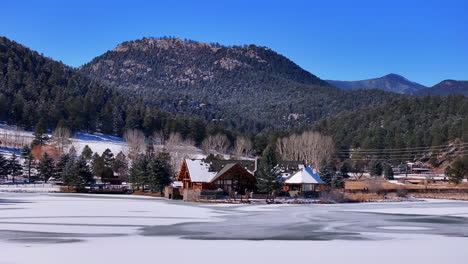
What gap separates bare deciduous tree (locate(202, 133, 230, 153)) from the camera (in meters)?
140

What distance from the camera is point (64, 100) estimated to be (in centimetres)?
17188

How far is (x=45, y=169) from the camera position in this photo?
9244 cm

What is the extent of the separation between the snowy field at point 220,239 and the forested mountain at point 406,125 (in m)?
111

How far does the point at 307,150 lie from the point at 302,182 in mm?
46439

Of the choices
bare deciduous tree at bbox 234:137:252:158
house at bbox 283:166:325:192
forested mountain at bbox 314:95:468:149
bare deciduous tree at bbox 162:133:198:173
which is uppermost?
forested mountain at bbox 314:95:468:149

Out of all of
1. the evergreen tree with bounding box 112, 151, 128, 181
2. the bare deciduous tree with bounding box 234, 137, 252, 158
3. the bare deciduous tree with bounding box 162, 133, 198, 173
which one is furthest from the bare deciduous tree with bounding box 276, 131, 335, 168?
the evergreen tree with bounding box 112, 151, 128, 181

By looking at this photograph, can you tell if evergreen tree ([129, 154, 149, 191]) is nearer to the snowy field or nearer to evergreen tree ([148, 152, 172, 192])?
evergreen tree ([148, 152, 172, 192])

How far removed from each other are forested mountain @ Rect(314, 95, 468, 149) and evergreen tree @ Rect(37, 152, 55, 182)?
288 feet

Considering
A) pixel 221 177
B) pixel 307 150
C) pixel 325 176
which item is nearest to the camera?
pixel 221 177

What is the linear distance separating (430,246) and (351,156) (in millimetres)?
122328

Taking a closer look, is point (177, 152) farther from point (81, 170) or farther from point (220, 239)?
point (220, 239)

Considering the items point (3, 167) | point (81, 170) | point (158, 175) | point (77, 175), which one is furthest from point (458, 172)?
point (3, 167)

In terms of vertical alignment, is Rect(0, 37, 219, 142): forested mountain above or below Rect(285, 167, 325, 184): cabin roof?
above

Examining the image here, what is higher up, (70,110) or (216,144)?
(70,110)
